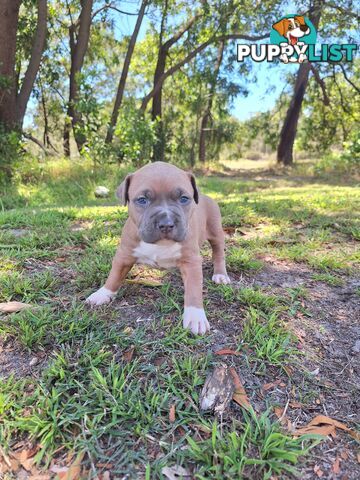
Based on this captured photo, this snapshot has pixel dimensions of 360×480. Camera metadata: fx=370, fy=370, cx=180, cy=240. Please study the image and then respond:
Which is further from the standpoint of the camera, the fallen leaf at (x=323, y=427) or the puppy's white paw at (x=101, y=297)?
the puppy's white paw at (x=101, y=297)

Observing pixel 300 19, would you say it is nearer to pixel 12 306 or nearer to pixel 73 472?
pixel 12 306

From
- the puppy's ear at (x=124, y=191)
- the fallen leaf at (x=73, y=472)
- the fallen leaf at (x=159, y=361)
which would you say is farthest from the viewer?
the puppy's ear at (x=124, y=191)

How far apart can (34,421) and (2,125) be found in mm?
8419

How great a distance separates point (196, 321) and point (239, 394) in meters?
0.58

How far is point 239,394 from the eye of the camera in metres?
1.90

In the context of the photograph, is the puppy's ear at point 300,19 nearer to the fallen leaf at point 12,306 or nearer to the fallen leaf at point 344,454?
the fallen leaf at point 12,306

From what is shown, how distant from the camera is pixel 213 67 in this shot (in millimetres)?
17422

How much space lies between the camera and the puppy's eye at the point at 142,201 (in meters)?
2.60

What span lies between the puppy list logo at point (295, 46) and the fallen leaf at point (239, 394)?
1416 cm

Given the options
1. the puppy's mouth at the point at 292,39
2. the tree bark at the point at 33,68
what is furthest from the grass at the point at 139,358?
the puppy's mouth at the point at 292,39

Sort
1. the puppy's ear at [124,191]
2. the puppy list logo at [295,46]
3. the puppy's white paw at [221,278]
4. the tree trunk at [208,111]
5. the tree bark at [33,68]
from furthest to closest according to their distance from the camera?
1. the tree trunk at [208,111]
2. the puppy list logo at [295,46]
3. the tree bark at [33,68]
4. the puppy's white paw at [221,278]
5. the puppy's ear at [124,191]

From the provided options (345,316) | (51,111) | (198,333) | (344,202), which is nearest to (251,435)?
(198,333)

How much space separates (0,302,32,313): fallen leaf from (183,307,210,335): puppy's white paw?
1.08 metres

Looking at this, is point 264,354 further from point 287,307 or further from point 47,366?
point 47,366
